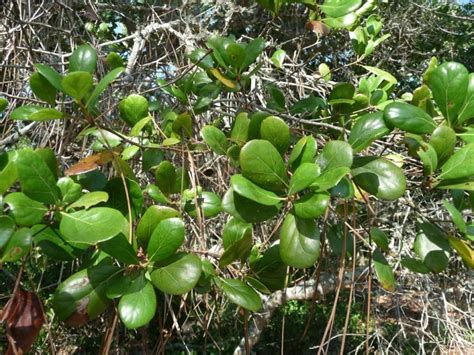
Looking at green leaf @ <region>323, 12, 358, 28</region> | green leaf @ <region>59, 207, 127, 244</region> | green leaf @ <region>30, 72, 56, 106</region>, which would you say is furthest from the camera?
green leaf @ <region>323, 12, 358, 28</region>

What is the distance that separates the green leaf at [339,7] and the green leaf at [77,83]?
1.69 ft

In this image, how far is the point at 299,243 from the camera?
0.65 metres

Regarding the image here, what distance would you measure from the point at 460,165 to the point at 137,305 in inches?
19.3

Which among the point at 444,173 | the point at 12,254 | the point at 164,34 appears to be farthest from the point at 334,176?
the point at 164,34

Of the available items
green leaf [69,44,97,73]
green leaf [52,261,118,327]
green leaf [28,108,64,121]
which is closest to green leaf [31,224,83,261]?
green leaf [52,261,118,327]

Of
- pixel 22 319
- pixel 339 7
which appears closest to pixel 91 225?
pixel 22 319

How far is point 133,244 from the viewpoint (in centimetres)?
67

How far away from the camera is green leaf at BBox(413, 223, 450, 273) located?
0.76 meters

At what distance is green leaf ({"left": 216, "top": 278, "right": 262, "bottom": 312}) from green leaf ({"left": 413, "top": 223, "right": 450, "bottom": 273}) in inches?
10.6

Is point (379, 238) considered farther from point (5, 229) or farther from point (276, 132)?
point (5, 229)

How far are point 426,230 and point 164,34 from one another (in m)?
1.30

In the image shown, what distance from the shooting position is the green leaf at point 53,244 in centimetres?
66

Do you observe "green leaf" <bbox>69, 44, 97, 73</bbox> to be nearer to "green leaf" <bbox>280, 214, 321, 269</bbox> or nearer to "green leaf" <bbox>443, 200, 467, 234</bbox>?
"green leaf" <bbox>280, 214, 321, 269</bbox>

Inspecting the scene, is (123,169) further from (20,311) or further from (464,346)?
(464,346)
